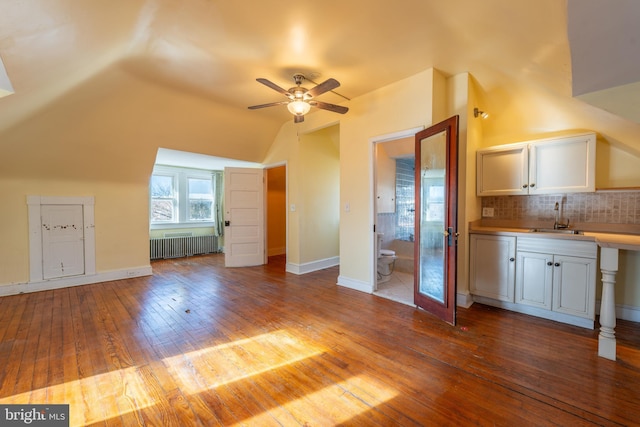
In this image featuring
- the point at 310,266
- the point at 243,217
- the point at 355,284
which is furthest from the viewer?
the point at 243,217

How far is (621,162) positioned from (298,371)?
3.96m

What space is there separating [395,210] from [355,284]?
2.18m

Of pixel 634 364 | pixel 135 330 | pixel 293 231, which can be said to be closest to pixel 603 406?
pixel 634 364

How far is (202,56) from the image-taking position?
8.96 ft

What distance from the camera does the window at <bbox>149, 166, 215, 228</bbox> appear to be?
634 cm

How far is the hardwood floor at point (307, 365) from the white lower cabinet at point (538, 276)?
157 millimetres

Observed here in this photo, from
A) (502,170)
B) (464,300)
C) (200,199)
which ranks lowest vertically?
(464,300)

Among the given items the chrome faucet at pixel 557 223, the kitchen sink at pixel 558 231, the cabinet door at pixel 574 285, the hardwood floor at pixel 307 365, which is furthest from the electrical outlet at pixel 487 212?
the hardwood floor at pixel 307 365

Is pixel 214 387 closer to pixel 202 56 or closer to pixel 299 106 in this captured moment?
pixel 299 106

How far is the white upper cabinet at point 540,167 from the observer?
279cm

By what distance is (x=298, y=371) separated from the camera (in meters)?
1.98

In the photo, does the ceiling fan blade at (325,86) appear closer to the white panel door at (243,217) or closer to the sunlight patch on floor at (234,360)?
the sunlight patch on floor at (234,360)

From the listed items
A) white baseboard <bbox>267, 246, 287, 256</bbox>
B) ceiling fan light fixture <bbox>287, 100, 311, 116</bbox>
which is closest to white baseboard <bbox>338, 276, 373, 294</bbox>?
ceiling fan light fixture <bbox>287, 100, 311, 116</bbox>

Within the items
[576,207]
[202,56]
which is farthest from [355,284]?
[202,56]
